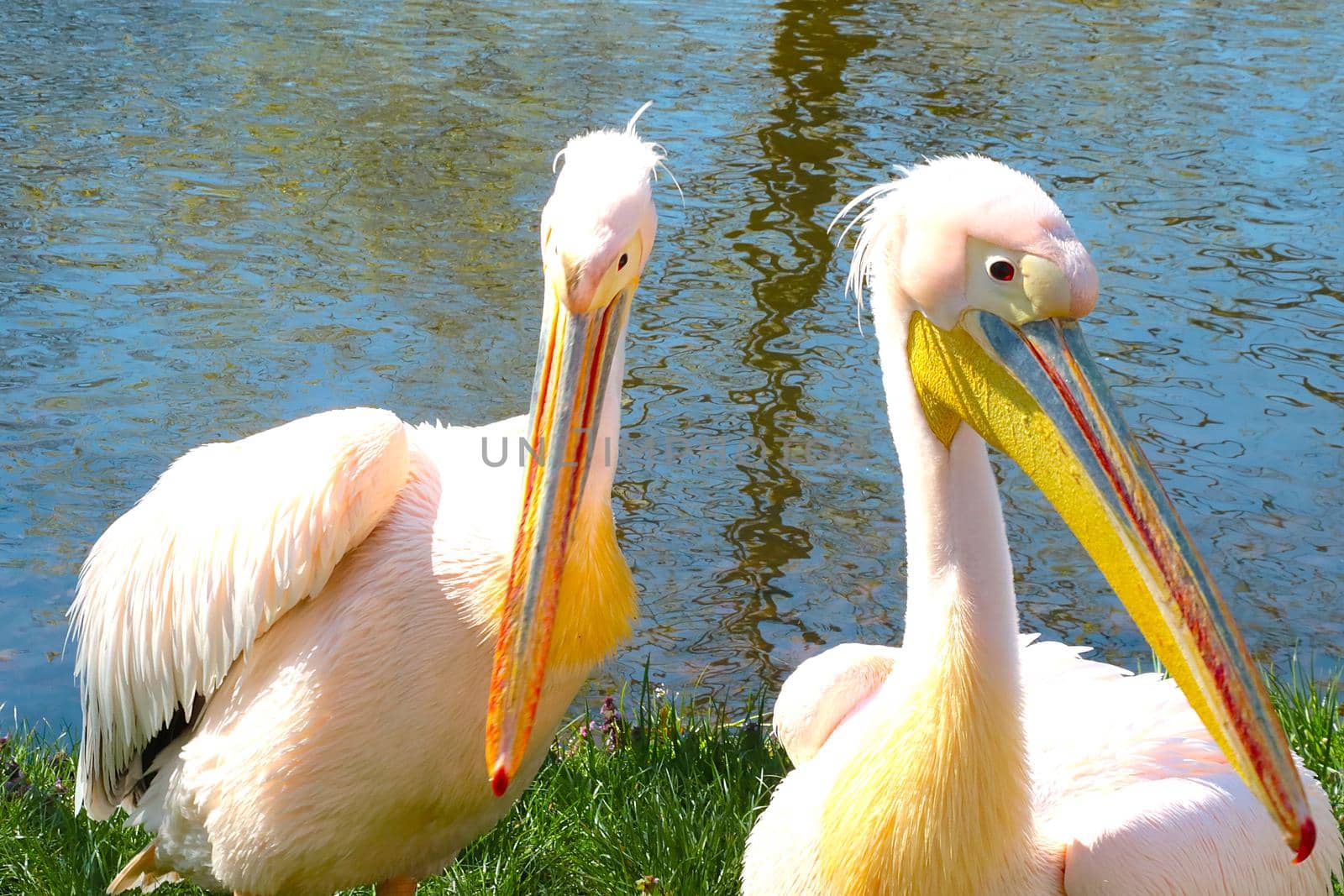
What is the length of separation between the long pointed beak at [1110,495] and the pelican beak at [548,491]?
517mm

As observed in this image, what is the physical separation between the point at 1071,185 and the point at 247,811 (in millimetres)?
6093

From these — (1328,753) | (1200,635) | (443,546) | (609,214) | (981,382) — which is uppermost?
(609,214)

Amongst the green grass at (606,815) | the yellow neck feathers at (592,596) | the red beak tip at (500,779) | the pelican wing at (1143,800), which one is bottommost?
the green grass at (606,815)

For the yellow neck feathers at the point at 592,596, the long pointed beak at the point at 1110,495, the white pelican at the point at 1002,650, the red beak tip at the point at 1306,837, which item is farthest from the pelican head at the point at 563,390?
the red beak tip at the point at 1306,837

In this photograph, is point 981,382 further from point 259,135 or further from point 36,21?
point 36,21

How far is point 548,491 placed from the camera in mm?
2373

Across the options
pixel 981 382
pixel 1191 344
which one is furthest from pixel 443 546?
pixel 1191 344

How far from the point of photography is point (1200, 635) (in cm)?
193

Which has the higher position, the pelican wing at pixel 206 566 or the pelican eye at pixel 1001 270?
the pelican eye at pixel 1001 270

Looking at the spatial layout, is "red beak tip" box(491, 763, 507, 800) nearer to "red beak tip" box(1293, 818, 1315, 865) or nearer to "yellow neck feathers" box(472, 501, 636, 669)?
"yellow neck feathers" box(472, 501, 636, 669)

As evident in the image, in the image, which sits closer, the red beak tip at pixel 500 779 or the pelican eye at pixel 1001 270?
the pelican eye at pixel 1001 270

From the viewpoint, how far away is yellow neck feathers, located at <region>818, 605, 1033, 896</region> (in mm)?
2246

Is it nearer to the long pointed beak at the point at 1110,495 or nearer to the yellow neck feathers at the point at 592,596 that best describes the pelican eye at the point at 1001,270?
the long pointed beak at the point at 1110,495

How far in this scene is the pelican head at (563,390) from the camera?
7.65 feet
